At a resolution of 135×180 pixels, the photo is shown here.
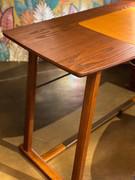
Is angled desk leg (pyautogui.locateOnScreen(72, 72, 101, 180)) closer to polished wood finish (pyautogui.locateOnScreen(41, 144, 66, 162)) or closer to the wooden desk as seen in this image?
the wooden desk

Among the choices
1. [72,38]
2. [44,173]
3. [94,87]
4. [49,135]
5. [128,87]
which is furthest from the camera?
[128,87]

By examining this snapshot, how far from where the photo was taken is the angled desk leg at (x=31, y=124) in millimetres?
1641

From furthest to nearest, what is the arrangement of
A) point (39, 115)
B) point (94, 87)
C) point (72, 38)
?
point (39, 115) → point (72, 38) → point (94, 87)

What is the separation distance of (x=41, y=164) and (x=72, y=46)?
77cm

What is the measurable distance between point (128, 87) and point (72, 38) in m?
1.33

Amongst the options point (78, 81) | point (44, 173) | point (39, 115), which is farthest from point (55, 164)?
point (78, 81)

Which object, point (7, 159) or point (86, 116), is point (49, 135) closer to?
point (7, 159)

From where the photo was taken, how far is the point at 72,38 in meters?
1.54

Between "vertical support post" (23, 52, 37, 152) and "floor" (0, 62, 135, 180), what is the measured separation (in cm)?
12

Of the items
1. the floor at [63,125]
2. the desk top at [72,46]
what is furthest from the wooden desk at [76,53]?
the floor at [63,125]

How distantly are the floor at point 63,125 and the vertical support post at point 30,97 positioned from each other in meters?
0.12

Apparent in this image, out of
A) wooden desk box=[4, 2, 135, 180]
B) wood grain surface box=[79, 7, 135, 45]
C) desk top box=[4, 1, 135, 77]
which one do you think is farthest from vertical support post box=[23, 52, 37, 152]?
wood grain surface box=[79, 7, 135, 45]

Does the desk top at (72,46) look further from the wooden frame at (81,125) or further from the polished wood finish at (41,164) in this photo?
the polished wood finish at (41,164)

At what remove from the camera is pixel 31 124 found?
1.81m
